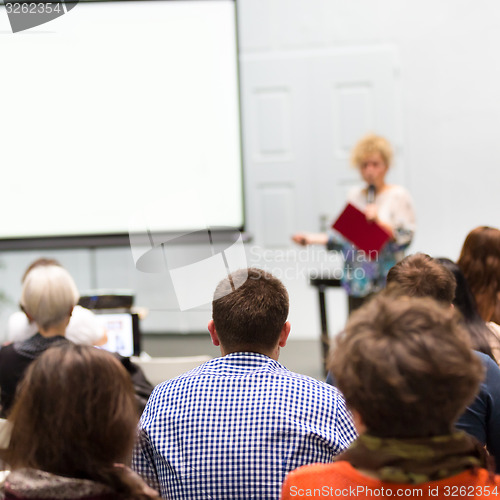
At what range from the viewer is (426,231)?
528cm

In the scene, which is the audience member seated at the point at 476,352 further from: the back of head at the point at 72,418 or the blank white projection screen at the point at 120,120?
the blank white projection screen at the point at 120,120

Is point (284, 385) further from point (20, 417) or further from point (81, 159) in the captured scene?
point (81, 159)

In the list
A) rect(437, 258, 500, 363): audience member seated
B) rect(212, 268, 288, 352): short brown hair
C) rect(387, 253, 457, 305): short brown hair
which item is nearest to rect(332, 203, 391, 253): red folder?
rect(437, 258, 500, 363): audience member seated

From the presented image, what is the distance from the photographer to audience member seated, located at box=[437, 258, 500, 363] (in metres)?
1.82

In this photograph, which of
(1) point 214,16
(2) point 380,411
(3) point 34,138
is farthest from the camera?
(1) point 214,16

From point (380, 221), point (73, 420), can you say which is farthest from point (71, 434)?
point (380, 221)

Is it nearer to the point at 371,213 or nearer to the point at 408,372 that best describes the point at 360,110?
the point at 371,213

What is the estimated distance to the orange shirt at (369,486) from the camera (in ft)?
2.97

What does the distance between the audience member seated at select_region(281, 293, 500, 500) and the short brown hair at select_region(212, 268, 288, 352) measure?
1.68 ft

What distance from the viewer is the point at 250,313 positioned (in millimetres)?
1448

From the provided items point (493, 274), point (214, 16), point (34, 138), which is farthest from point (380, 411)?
point (214, 16)

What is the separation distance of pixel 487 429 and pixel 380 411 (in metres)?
0.84

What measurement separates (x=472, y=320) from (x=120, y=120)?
3.21 metres

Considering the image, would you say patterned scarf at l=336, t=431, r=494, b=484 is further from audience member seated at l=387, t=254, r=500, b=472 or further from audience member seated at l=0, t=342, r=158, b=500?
audience member seated at l=387, t=254, r=500, b=472
